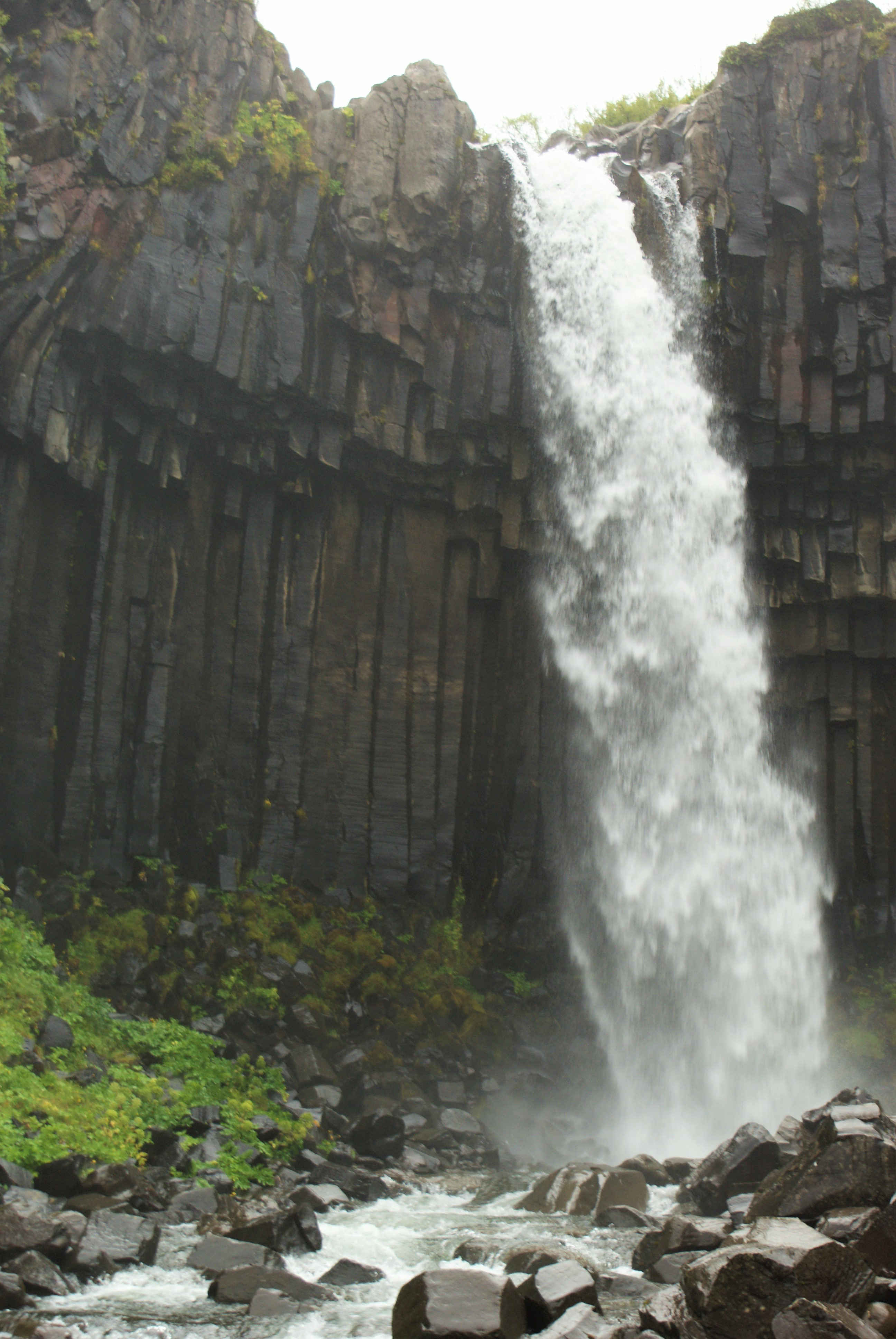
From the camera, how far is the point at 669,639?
52.9 feet

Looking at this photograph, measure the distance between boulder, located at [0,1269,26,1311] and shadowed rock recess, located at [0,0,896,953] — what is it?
7.61m

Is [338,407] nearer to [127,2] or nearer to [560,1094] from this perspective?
[127,2]

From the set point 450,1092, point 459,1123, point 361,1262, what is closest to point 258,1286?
point 361,1262

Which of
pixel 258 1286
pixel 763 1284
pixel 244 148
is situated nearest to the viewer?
pixel 763 1284

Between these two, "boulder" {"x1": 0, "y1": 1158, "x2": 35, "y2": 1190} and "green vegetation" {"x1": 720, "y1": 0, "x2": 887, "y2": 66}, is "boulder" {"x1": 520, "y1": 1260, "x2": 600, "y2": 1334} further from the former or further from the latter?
"green vegetation" {"x1": 720, "y1": 0, "x2": 887, "y2": 66}

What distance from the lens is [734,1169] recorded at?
335 inches

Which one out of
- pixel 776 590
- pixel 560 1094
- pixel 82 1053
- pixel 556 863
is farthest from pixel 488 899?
pixel 82 1053

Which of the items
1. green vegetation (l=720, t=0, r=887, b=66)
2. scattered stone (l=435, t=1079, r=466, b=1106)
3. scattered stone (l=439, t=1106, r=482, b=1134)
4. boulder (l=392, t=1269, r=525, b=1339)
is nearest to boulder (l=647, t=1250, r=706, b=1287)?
boulder (l=392, t=1269, r=525, b=1339)

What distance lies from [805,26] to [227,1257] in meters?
19.3

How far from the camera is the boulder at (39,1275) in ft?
19.2

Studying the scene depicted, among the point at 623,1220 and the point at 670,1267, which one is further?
the point at 623,1220

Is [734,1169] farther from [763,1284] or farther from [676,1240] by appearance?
[763,1284]

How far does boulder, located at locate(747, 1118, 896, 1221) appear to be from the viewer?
258 inches

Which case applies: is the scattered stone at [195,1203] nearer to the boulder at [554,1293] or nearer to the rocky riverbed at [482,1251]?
the rocky riverbed at [482,1251]
